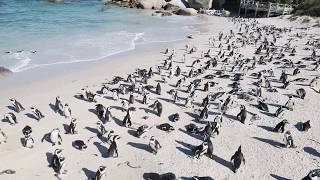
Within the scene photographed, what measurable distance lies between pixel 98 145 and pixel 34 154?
2.43 meters

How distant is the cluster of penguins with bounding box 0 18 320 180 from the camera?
51.6 feet

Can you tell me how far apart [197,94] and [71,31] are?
23660mm

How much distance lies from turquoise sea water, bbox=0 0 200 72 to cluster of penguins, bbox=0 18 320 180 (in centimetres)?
674

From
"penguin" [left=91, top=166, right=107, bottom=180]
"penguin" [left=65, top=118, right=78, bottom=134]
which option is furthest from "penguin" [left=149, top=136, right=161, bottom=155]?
"penguin" [left=65, top=118, right=78, bottom=134]

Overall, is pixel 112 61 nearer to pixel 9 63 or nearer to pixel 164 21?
pixel 9 63

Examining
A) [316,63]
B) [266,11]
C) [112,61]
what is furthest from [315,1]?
[112,61]

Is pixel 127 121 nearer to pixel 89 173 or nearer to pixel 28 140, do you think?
pixel 89 173

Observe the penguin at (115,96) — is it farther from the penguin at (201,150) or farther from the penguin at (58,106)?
the penguin at (201,150)

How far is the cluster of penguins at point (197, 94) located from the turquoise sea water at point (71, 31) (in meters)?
6.74

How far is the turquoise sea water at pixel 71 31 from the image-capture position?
30952 millimetres

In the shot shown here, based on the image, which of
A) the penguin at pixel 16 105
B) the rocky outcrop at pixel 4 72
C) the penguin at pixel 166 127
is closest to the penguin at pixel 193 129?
the penguin at pixel 166 127

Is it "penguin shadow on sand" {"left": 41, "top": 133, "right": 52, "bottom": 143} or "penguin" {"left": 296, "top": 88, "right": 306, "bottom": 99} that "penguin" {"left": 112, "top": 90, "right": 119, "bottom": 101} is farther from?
"penguin" {"left": 296, "top": 88, "right": 306, "bottom": 99}

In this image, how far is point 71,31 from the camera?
4247 centimetres

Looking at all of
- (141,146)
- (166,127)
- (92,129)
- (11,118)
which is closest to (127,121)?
(92,129)
